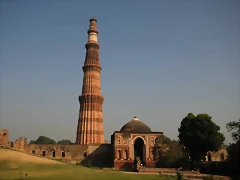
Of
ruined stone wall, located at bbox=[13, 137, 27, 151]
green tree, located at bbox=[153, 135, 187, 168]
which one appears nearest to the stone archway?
green tree, located at bbox=[153, 135, 187, 168]

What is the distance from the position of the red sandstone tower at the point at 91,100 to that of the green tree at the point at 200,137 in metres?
15.6

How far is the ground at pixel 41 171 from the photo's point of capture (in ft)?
53.1

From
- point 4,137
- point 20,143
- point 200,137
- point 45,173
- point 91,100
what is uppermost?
point 91,100

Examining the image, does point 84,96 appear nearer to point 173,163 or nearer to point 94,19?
point 94,19

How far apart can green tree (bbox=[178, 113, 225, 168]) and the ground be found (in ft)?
38.2

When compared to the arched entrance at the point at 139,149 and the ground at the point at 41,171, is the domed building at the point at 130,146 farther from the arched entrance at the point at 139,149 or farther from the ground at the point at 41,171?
the ground at the point at 41,171

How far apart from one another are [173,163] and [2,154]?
61.1 ft

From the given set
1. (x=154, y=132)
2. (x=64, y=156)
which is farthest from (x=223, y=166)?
(x=64, y=156)

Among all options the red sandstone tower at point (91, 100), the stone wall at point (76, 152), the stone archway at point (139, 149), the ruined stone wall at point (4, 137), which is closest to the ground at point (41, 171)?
the ruined stone wall at point (4, 137)

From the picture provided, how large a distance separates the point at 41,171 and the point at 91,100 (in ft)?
83.0

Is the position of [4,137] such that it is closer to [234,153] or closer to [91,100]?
[91,100]

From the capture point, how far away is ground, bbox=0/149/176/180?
16.2 m

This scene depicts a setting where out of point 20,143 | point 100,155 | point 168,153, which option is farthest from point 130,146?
point 20,143

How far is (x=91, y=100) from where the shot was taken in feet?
141
